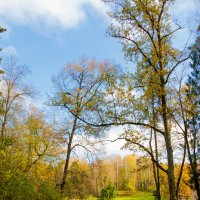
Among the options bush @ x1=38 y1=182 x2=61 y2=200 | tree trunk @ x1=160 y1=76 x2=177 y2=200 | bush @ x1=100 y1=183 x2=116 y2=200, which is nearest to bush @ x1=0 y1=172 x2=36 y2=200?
bush @ x1=38 y1=182 x2=61 y2=200

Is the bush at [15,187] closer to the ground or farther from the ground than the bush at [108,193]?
farther from the ground

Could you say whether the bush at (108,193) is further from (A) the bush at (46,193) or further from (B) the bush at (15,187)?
(B) the bush at (15,187)

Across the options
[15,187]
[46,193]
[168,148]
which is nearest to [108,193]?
[46,193]

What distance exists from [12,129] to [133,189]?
2785 inches

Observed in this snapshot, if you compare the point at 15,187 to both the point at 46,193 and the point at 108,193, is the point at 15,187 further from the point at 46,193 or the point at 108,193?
the point at 108,193

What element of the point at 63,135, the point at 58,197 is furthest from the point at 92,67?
the point at 58,197

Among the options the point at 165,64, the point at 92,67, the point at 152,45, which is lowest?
the point at 165,64

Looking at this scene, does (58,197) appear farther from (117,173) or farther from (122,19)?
(117,173)

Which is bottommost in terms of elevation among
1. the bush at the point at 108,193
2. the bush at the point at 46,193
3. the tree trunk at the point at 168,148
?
the bush at the point at 108,193

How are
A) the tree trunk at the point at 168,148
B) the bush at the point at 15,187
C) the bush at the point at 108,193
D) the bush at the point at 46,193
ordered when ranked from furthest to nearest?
the bush at the point at 108,193, the bush at the point at 46,193, the bush at the point at 15,187, the tree trunk at the point at 168,148

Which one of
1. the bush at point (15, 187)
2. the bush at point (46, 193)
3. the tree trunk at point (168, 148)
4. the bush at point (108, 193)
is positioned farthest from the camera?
the bush at point (108, 193)

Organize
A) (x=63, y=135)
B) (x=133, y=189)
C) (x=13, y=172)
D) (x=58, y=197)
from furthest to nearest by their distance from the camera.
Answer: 1. (x=133, y=189)
2. (x=63, y=135)
3. (x=58, y=197)
4. (x=13, y=172)

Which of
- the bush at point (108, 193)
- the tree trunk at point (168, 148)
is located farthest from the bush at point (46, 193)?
the bush at point (108, 193)

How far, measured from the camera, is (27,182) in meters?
10.6
